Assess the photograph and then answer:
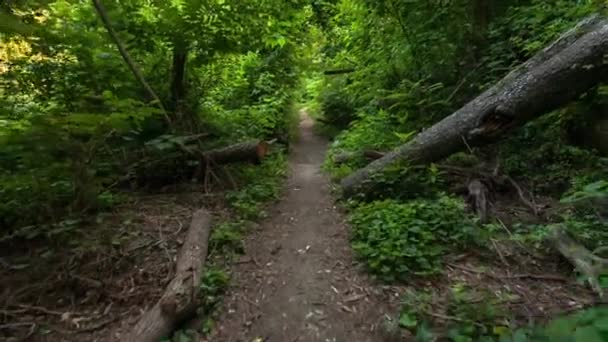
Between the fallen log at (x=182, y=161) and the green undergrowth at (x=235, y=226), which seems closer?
the green undergrowth at (x=235, y=226)

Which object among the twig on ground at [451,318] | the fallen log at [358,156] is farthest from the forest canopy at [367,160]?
the fallen log at [358,156]

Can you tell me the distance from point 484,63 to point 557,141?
82.3 inches

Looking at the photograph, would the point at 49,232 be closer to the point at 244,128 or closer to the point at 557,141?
the point at 244,128

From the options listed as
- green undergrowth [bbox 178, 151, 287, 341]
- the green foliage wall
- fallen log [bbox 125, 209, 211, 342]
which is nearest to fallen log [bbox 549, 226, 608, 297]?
green undergrowth [bbox 178, 151, 287, 341]

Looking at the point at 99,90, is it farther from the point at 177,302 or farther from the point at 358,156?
the point at 358,156

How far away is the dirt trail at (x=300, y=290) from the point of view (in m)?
3.21

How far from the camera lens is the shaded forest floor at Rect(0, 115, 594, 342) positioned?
10.3 ft

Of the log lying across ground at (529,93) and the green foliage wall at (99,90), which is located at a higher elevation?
the green foliage wall at (99,90)

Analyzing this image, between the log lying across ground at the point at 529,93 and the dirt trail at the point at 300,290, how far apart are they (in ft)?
4.62

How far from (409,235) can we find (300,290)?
1368mm

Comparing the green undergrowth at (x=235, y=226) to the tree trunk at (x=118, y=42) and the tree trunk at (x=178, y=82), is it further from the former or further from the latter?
the tree trunk at (x=118, y=42)

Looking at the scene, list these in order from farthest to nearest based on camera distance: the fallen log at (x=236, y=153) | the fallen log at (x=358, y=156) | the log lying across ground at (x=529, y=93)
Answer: the fallen log at (x=358, y=156), the fallen log at (x=236, y=153), the log lying across ground at (x=529, y=93)

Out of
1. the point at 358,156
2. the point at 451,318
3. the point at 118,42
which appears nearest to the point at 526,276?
the point at 451,318

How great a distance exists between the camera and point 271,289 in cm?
380
